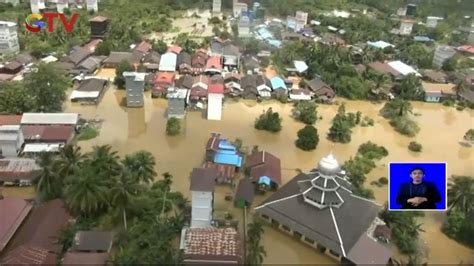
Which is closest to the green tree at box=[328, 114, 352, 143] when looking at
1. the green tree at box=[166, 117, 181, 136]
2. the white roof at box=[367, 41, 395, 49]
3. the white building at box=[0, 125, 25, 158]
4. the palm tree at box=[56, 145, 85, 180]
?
the green tree at box=[166, 117, 181, 136]

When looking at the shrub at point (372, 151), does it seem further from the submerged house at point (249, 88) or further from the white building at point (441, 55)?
the white building at point (441, 55)

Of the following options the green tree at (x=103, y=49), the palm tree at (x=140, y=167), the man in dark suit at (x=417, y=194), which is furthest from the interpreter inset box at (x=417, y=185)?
the green tree at (x=103, y=49)

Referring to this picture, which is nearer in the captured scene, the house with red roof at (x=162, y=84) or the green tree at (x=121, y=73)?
the house with red roof at (x=162, y=84)

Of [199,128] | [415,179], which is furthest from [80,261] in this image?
[199,128]

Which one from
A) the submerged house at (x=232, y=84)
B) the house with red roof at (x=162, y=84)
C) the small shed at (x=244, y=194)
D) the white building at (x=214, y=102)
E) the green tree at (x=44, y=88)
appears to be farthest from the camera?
the submerged house at (x=232, y=84)

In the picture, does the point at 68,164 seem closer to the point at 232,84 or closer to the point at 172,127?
the point at 172,127

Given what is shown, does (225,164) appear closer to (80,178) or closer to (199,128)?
(199,128)
